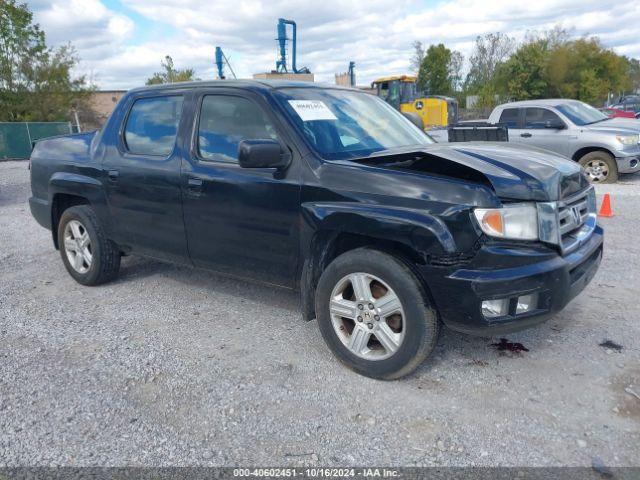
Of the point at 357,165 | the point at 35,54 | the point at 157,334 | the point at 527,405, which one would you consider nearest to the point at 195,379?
the point at 157,334

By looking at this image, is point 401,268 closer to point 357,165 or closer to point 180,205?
point 357,165

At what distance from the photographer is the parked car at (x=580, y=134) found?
34.2 ft

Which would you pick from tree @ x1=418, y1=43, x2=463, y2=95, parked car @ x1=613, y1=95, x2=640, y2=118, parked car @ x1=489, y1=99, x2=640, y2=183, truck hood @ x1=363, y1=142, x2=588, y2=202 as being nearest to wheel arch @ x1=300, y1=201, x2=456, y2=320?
truck hood @ x1=363, y1=142, x2=588, y2=202

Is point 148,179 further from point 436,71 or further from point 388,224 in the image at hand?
point 436,71

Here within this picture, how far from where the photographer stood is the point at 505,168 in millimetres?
3057

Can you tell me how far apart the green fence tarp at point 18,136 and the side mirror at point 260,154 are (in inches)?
929

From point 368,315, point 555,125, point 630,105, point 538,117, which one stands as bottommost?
point 368,315

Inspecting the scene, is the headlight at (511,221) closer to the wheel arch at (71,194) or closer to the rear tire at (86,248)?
the wheel arch at (71,194)

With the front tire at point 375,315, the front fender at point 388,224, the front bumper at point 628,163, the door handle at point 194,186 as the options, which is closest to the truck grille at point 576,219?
the front fender at point 388,224

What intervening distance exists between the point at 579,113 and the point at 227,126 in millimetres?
9781

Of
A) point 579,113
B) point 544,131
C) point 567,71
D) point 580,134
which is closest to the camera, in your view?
point 580,134

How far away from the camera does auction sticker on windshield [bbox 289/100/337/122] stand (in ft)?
12.2

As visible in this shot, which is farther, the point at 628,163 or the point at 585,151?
the point at 585,151

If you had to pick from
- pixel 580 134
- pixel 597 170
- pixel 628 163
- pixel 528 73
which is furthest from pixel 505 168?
pixel 528 73
